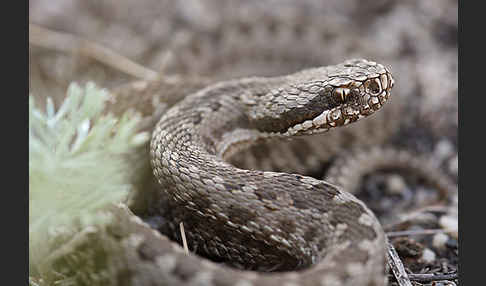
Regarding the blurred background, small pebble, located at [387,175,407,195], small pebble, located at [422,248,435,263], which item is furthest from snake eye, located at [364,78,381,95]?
the blurred background

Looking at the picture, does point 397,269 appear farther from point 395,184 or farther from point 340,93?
point 395,184

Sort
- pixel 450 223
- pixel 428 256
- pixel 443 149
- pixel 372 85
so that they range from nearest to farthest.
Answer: pixel 372 85, pixel 428 256, pixel 450 223, pixel 443 149

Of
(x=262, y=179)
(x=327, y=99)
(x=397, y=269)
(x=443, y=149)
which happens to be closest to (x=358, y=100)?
(x=327, y=99)

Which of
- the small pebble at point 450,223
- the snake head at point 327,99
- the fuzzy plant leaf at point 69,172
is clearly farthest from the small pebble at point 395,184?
the fuzzy plant leaf at point 69,172

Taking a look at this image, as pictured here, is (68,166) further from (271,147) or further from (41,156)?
(271,147)

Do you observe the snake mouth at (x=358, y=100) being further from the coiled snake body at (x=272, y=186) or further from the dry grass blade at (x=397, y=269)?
the dry grass blade at (x=397, y=269)

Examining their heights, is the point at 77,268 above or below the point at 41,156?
below

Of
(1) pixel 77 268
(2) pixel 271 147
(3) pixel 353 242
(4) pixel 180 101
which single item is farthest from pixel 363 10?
(1) pixel 77 268
